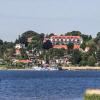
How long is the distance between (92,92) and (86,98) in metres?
1.06

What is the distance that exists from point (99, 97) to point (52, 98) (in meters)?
25.8

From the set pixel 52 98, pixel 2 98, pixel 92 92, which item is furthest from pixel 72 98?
pixel 92 92

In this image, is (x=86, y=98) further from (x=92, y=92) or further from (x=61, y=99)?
(x=61, y=99)

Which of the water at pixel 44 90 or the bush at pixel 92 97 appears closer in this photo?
the bush at pixel 92 97

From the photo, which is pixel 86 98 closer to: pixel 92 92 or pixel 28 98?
pixel 92 92

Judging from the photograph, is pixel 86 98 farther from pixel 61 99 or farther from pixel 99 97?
pixel 61 99

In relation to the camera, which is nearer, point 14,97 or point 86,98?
point 86,98

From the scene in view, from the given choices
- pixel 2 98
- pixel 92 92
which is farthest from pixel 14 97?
pixel 92 92

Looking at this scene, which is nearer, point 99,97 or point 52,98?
point 99,97

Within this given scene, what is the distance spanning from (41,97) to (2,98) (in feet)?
13.8

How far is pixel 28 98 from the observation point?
7350cm

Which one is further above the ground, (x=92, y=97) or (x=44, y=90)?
(x=44, y=90)

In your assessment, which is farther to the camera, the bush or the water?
the water

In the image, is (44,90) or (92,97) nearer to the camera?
(92,97)
